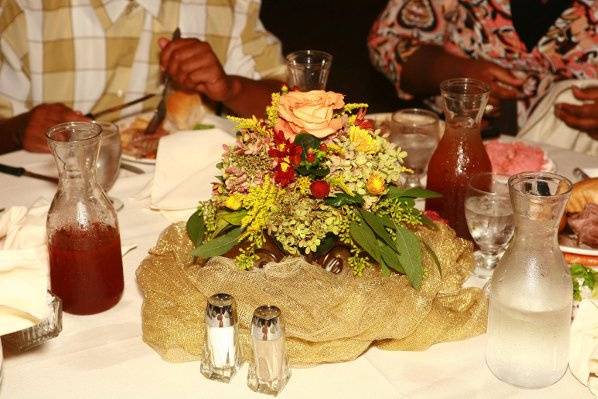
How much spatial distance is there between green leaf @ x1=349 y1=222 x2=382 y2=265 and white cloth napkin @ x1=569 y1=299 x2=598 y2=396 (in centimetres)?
33

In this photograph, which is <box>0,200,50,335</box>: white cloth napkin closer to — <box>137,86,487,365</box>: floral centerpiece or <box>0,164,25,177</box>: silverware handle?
<box>137,86,487,365</box>: floral centerpiece

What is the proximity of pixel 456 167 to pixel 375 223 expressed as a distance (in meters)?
0.35

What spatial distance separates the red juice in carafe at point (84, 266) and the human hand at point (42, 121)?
0.72m

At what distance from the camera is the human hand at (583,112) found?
2.46 metres

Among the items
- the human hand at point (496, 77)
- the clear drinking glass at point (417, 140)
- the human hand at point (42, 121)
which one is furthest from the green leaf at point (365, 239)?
the human hand at point (496, 77)

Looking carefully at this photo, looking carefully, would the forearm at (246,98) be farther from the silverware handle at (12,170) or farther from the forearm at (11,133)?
the silverware handle at (12,170)

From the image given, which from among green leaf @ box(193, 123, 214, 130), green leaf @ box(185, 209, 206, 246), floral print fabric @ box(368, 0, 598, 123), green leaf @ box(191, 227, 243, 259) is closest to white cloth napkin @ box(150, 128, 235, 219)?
green leaf @ box(193, 123, 214, 130)

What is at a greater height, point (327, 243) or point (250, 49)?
point (327, 243)

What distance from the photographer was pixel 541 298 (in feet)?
4.16

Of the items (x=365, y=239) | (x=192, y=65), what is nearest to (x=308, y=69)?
(x=365, y=239)

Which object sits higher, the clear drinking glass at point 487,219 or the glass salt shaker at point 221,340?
the clear drinking glass at point 487,219

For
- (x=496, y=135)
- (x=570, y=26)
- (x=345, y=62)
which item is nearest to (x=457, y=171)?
(x=496, y=135)

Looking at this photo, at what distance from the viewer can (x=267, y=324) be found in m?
1.25

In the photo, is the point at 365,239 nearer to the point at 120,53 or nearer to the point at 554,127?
the point at 554,127
